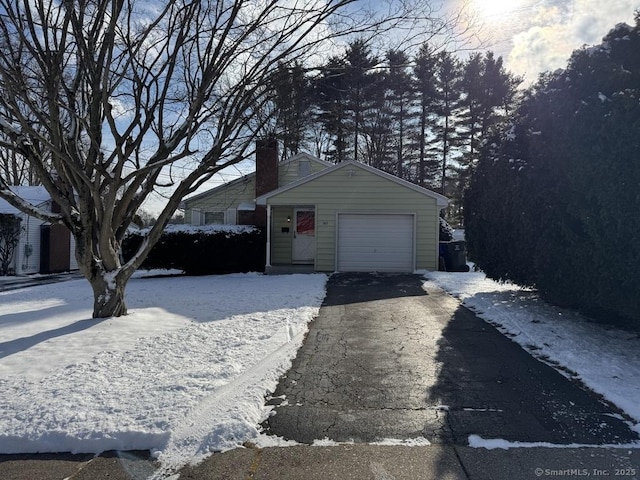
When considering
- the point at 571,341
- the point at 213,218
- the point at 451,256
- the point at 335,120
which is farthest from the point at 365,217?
the point at 335,120

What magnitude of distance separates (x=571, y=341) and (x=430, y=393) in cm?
294

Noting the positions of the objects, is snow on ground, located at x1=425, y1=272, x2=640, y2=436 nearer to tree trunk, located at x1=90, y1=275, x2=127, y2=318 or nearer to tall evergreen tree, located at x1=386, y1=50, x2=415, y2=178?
tree trunk, located at x1=90, y1=275, x2=127, y2=318

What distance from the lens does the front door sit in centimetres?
1639

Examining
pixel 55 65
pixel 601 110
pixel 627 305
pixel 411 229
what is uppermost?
pixel 55 65

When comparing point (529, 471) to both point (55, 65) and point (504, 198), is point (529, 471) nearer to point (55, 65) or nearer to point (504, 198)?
point (504, 198)

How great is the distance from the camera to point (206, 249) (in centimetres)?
1511

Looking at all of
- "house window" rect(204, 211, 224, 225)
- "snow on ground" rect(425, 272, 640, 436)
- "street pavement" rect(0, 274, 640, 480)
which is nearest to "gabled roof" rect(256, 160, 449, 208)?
"snow on ground" rect(425, 272, 640, 436)

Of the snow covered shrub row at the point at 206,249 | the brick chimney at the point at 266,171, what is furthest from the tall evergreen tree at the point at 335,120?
the snow covered shrub row at the point at 206,249

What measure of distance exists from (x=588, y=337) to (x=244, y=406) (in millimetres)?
5005

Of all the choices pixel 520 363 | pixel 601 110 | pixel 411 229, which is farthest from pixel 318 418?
pixel 411 229

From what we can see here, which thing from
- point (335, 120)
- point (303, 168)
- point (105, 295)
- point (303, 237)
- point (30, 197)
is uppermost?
point (335, 120)

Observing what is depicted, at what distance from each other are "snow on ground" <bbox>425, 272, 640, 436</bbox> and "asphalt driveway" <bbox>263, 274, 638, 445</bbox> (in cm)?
20

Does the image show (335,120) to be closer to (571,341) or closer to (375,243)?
(375,243)

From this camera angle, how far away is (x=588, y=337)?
6.10 meters
